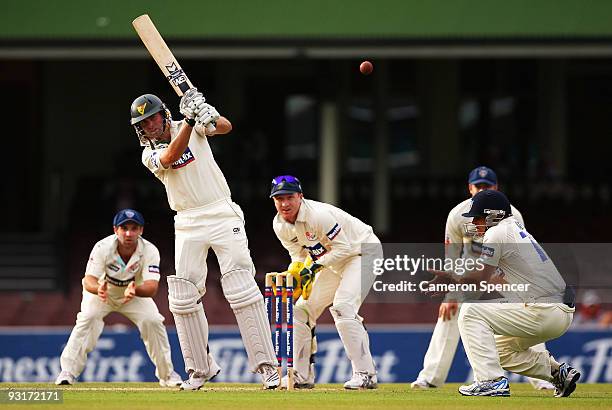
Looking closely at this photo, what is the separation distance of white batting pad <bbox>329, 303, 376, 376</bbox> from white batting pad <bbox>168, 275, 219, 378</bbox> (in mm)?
908

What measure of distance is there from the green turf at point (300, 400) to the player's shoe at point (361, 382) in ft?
0.28

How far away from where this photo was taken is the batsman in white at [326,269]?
8484 millimetres

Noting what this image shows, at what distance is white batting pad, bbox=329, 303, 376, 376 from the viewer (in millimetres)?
8594

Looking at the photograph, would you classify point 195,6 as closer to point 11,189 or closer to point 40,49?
point 40,49

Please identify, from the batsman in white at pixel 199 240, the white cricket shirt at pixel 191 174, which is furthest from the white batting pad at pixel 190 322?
the white cricket shirt at pixel 191 174

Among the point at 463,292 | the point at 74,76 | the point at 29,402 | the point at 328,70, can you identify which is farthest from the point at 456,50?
the point at 29,402

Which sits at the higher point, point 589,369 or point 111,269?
point 111,269

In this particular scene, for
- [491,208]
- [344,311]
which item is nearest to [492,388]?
[491,208]

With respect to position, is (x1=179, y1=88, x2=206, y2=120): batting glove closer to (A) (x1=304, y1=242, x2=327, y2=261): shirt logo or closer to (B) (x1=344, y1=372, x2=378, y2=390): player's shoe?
(A) (x1=304, y1=242, x2=327, y2=261): shirt logo

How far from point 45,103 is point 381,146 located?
16.1 feet

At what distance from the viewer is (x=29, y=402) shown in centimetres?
738

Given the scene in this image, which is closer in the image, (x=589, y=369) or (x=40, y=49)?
(x=589, y=369)

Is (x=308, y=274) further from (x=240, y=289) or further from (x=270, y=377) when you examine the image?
(x=270, y=377)

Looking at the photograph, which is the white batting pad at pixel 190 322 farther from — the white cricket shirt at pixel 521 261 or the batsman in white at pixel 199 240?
the white cricket shirt at pixel 521 261
